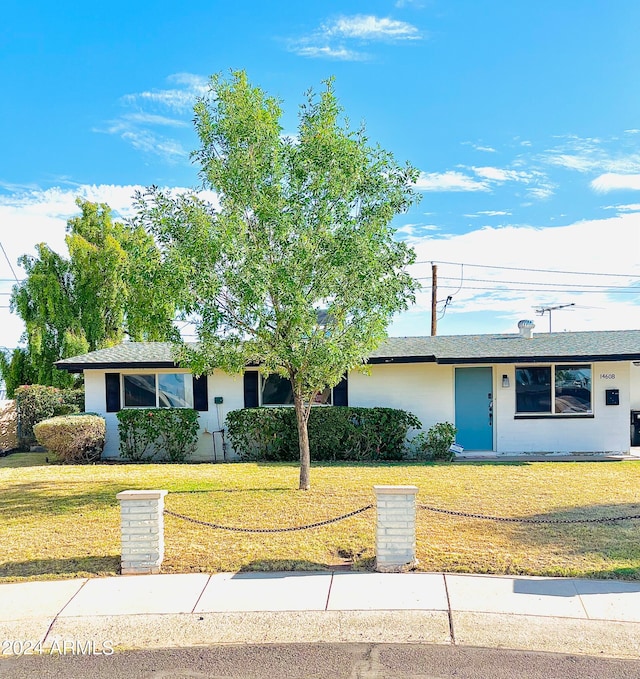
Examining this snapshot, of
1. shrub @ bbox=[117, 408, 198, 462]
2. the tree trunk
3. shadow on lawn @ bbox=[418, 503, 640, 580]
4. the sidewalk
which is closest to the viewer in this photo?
the sidewalk

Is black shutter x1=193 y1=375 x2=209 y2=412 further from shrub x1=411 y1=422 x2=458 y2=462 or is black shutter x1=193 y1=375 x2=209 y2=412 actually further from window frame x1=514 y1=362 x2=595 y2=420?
window frame x1=514 y1=362 x2=595 y2=420

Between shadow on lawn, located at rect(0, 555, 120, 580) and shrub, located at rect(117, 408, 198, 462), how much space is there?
314 inches

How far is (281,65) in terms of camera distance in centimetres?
1055

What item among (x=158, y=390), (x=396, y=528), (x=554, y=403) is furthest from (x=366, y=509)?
(x=158, y=390)

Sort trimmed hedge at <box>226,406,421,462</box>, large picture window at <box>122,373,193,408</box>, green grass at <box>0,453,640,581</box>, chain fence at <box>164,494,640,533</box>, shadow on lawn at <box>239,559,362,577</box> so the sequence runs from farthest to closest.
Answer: large picture window at <box>122,373,193,408</box>, trimmed hedge at <box>226,406,421,462</box>, chain fence at <box>164,494,640,533</box>, green grass at <box>0,453,640,581</box>, shadow on lawn at <box>239,559,362,577</box>

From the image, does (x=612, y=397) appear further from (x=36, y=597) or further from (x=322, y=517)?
(x=36, y=597)

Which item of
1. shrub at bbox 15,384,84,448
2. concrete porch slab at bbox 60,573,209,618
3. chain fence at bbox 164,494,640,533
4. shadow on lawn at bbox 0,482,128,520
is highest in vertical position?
shrub at bbox 15,384,84,448

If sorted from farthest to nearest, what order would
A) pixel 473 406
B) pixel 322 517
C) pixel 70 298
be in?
pixel 70 298 < pixel 473 406 < pixel 322 517

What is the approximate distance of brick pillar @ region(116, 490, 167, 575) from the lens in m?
6.22

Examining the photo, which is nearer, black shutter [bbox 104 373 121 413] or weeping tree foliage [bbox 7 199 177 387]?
black shutter [bbox 104 373 121 413]

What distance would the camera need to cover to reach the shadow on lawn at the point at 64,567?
6.23 metres

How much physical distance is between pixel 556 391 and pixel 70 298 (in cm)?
1606

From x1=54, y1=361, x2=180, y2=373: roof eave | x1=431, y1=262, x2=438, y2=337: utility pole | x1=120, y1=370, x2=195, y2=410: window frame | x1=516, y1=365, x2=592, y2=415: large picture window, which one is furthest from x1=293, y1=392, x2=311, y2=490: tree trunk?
x1=431, y1=262, x2=438, y2=337: utility pole

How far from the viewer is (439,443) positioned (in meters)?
14.2
